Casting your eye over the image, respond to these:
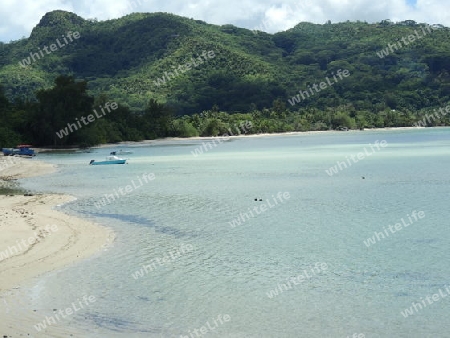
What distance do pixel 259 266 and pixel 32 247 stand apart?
7223mm

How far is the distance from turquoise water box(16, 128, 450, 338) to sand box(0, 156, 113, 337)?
0.55m

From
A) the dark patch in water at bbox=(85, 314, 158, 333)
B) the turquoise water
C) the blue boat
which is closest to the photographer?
the dark patch in water at bbox=(85, 314, 158, 333)

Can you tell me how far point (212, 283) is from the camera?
53.0 ft

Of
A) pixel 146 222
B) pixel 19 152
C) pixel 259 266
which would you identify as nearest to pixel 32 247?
pixel 259 266

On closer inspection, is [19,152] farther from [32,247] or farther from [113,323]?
[113,323]

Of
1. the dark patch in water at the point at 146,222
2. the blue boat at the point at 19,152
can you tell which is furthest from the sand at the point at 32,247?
the blue boat at the point at 19,152

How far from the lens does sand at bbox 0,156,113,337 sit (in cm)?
1260

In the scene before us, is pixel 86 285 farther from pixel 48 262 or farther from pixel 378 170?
pixel 378 170

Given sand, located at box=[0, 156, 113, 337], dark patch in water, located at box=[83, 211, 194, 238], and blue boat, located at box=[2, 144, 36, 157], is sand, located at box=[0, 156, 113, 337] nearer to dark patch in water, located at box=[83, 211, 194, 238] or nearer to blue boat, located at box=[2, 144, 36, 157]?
dark patch in water, located at box=[83, 211, 194, 238]

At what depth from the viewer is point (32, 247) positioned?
1922cm

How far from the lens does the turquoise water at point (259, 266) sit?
1304 centimetres

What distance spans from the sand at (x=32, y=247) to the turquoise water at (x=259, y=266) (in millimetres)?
549

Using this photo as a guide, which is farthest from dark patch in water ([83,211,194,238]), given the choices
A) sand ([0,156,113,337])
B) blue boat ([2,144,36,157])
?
blue boat ([2,144,36,157])

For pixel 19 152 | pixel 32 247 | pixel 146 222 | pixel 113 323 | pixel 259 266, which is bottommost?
pixel 259 266
